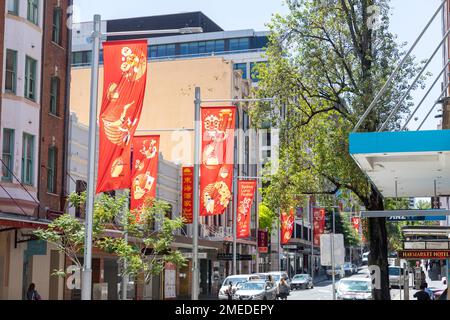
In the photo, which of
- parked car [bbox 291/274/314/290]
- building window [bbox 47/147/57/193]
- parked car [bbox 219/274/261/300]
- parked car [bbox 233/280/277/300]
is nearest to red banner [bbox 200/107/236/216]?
building window [bbox 47/147/57/193]

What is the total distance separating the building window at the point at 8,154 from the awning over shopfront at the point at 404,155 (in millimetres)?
16232

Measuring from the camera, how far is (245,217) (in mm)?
50219

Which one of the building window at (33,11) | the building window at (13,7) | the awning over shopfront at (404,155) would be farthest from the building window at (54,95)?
the awning over shopfront at (404,155)

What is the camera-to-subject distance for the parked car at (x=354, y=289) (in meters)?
38.4

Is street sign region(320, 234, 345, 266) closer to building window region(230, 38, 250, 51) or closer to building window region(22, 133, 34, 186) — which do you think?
building window region(22, 133, 34, 186)

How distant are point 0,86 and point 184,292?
93.2 ft

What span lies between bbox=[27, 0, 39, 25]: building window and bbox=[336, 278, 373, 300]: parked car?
66.5ft

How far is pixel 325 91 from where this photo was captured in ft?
98.9

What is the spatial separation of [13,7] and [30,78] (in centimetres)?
298

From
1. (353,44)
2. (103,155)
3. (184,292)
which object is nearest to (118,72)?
(103,155)

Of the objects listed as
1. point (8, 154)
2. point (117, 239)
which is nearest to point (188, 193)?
point (8, 154)

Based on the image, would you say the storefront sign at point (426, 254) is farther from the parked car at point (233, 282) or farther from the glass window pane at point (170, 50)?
the glass window pane at point (170, 50)

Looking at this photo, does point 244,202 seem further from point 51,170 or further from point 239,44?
point 239,44
